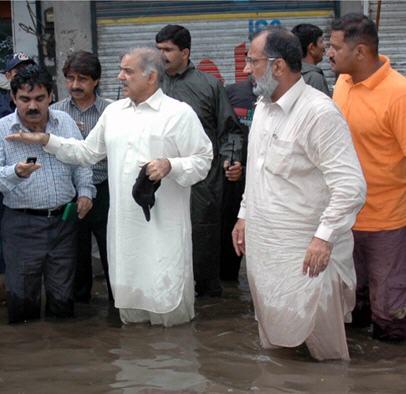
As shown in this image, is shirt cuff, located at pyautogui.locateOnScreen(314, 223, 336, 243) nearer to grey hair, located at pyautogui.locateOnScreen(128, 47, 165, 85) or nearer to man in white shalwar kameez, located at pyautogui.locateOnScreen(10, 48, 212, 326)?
man in white shalwar kameez, located at pyautogui.locateOnScreen(10, 48, 212, 326)

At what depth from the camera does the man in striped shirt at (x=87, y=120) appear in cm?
671

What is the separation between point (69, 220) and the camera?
6.34 metres

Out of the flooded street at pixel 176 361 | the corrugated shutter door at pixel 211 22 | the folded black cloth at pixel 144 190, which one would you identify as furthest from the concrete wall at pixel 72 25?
the folded black cloth at pixel 144 190

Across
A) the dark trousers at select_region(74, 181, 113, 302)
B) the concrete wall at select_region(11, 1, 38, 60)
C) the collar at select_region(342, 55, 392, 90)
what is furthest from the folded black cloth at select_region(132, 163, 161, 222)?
the concrete wall at select_region(11, 1, 38, 60)

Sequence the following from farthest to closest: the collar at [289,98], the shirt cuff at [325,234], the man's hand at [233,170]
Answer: the man's hand at [233,170] → the collar at [289,98] → the shirt cuff at [325,234]

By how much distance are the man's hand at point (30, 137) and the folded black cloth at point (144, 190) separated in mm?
700

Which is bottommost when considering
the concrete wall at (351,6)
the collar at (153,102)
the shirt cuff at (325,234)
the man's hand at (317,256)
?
the man's hand at (317,256)

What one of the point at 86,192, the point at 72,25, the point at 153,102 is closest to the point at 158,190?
the point at 153,102

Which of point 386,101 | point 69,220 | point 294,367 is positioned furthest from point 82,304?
point 386,101

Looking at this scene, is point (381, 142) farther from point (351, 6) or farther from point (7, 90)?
point (351, 6)

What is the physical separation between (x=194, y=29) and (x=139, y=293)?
4.58m

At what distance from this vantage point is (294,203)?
5062 millimetres

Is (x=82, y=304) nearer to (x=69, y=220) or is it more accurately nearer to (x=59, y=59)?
(x=69, y=220)

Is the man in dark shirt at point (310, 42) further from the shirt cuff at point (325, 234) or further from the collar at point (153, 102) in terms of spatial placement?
the shirt cuff at point (325, 234)
